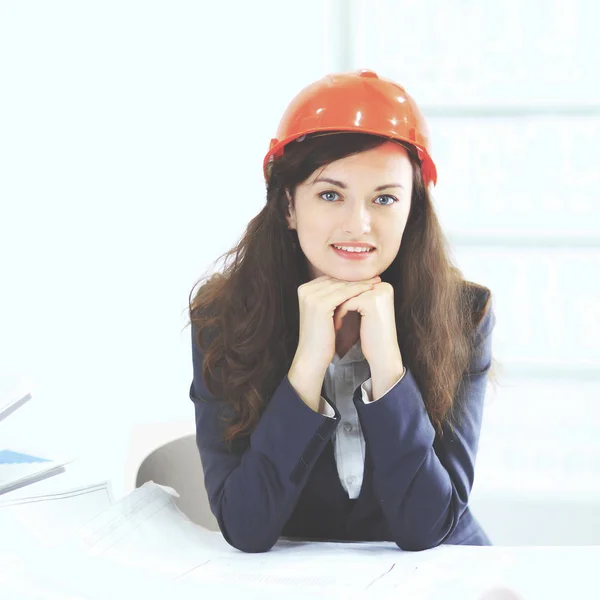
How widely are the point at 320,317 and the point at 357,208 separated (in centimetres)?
17

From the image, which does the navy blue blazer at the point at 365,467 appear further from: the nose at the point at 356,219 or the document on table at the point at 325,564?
the nose at the point at 356,219

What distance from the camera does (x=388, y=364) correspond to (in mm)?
1115

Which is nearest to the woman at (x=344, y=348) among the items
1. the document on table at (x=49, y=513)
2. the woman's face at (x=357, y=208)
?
the woman's face at (x=357, y=208)

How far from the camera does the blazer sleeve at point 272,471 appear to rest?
106 cm

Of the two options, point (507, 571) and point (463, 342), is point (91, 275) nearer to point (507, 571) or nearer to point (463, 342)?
point (463, 342)

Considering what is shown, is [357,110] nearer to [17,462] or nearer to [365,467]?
[365,467]

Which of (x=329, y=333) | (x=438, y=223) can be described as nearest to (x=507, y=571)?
(x=329, y=333)

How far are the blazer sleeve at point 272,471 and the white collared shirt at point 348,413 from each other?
89mm

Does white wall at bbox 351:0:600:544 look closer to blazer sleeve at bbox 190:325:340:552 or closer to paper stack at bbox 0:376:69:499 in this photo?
blazer sleeve at bbox 190:325:340:552

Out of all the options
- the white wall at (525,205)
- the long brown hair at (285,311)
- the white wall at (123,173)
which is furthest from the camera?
the white wall at (525,205)

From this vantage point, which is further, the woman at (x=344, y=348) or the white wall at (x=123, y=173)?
the white wall at (x=123, y=173)

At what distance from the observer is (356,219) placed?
3.49 feet

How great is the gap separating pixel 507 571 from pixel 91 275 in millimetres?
1581

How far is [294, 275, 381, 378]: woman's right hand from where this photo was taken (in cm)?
111
